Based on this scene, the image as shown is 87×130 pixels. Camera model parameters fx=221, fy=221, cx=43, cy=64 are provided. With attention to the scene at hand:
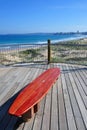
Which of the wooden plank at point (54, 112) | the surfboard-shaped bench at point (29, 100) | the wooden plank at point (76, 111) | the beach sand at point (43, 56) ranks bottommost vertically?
the beach sand at point (43, 56)

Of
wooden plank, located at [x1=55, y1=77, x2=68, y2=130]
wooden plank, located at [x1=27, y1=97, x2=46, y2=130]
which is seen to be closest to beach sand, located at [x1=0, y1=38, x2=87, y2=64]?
wooden plank, located at [x1=55, y1=77, x2=68, y2=130]

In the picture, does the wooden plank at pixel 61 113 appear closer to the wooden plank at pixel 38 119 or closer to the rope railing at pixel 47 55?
the wooden plank at pixel 38 119

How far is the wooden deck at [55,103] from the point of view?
121 inches

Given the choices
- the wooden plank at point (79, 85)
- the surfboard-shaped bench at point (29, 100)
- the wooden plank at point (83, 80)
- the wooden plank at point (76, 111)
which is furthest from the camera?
the wooden plank at point (83, 80)

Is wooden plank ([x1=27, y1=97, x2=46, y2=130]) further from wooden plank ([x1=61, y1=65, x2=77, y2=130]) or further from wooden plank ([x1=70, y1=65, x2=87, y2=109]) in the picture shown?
wooden plank ([x1=70, y1=65, x2=87, y2=109])

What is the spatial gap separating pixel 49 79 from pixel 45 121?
1.45 meters

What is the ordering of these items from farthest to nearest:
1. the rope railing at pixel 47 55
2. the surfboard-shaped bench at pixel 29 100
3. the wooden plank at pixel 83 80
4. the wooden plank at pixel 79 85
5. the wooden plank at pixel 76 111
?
the rope railing at pixel 47 55, the wooden plank at pixel 83 80, the wooden plank at pixel 79 85, the wooden plank at pixel 76 111, the surfboard-shaped bench at pixel 29 100

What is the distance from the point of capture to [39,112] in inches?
138

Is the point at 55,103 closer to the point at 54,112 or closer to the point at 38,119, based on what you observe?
the point at 54,112

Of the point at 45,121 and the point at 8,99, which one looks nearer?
the point at 45,121

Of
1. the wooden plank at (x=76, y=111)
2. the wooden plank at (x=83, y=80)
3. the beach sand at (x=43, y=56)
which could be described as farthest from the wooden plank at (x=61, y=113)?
the beach sand at (x=43, y=56)

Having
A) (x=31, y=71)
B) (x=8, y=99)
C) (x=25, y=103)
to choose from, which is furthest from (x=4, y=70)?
(x=25, y=103)

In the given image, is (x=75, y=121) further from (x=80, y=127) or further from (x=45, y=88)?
(x=45, y=88)

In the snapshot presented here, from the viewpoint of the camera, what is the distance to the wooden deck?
3.07 m
